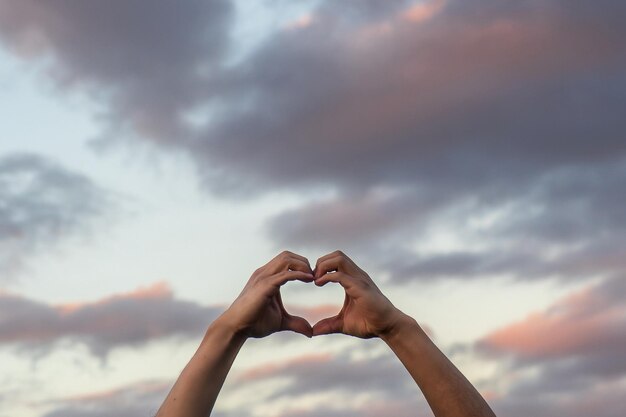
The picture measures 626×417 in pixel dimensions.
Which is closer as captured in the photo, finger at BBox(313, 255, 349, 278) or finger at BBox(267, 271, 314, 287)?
finger at BBox(267, 271, 314, 287)

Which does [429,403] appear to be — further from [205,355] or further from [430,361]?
[205,355]

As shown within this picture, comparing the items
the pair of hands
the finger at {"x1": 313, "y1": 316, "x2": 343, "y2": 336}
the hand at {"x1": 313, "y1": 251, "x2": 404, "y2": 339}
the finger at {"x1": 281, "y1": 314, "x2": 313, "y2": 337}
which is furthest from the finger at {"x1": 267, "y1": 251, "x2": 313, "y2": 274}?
the finger at {"x1": 313, "y1": 316, "x2": 343, "y2": 336}

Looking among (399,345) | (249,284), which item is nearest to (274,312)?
(249,284)

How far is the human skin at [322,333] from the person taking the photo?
10.4 meters

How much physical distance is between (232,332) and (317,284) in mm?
871

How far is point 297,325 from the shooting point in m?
11.0

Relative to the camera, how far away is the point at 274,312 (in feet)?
35.9

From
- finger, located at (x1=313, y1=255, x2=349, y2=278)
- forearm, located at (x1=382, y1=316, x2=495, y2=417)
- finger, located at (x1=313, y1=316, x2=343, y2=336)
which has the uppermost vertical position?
finger, located at (x1=313, y1=255, x2=349, y2=278)

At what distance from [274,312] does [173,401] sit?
119 cm

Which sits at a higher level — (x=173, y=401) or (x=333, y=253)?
(x=333, y=253)

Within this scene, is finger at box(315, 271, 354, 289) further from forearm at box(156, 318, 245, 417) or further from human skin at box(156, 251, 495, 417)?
forearm at box(156, 318, 245, 417)

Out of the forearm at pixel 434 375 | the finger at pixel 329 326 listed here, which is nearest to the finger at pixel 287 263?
the finger at pixel 329 326

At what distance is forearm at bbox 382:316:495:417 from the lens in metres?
10.4

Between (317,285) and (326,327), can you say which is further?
(326,327)
